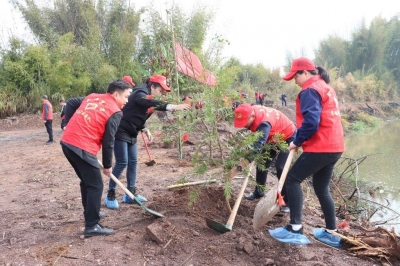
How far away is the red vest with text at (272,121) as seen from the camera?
3488 millimetres

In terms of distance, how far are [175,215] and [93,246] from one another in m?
0.87

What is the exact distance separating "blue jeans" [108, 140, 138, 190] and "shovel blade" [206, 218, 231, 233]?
1.34 meters

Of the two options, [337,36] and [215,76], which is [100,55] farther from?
[337,36]

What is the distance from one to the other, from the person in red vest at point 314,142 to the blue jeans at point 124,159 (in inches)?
72.7

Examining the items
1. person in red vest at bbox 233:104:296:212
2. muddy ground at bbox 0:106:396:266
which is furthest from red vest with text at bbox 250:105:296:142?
muddy ground at bbox 0:106:396:266

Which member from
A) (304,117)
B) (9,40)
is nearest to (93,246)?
(304,117)

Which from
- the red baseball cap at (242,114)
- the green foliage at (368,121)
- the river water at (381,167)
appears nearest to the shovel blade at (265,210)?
the red baseball cap at (242,114)

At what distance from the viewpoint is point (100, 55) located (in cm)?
1822

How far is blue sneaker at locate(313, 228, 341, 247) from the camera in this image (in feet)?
10.1

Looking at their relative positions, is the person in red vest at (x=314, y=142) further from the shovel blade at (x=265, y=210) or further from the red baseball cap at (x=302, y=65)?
the shovel blade at (x=265, y=210)

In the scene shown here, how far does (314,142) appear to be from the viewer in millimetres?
2984

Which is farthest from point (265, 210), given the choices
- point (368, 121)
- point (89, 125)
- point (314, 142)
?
point (368, 121)

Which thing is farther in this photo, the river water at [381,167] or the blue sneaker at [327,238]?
the river water at [381,167]

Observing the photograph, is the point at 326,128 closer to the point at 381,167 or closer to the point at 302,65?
the point at 302,65
